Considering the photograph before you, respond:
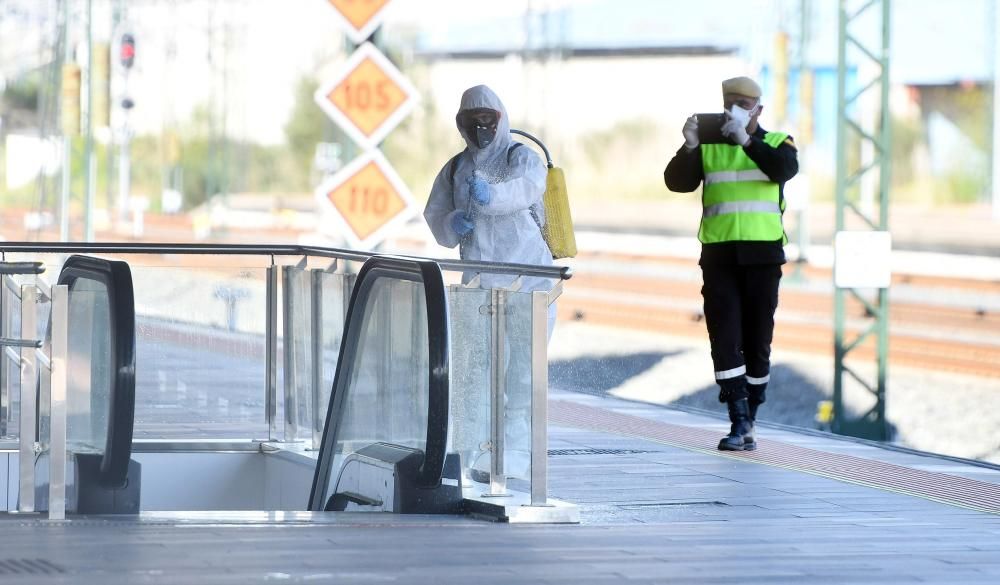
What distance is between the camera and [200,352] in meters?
10.3

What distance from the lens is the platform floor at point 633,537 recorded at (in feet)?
19.4

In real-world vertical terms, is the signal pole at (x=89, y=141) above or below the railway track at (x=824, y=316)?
above

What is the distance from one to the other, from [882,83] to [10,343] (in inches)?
340

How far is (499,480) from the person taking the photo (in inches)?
311

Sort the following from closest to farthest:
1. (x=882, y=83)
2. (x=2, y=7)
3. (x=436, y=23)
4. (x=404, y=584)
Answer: (x=404, y=584) < (x=882, y=83) < (x=2, y=7) < (x=436, y=23)

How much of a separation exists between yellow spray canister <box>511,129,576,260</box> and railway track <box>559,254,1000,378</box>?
1052 cm

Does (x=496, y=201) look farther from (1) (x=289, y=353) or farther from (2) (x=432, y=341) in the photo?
(1) (x=289, y=353)

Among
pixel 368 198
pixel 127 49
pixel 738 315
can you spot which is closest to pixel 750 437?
pixel 738 315

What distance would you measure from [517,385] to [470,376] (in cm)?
29

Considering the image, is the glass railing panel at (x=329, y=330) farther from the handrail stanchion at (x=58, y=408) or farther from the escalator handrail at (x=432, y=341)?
the handrail stanchion at (x=58, y=408)

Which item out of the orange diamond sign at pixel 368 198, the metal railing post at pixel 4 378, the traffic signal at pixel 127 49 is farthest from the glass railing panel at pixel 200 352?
the traffic signal at pixel 127 49

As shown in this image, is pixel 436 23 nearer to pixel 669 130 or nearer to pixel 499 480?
pixel 669 130

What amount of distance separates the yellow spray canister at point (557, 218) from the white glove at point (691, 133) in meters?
0.73

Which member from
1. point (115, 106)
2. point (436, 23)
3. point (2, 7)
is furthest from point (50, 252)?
point (436, 23)
